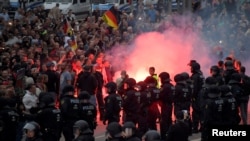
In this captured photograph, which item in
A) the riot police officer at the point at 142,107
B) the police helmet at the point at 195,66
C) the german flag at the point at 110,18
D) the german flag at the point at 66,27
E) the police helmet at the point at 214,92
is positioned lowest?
the riot police officer at the point at 142,107

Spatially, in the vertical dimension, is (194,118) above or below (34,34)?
below

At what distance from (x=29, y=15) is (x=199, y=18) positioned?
8280 millimetres

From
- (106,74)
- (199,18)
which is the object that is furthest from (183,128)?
(199,18)

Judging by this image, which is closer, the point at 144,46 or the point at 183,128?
the point at 183,128

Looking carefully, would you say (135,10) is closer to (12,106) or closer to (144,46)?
(144,46)

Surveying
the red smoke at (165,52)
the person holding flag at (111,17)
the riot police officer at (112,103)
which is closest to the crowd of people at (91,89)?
the riot police officer at (112,103)

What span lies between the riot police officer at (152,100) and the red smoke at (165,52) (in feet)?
17.8

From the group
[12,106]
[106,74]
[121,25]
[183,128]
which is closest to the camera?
[183,128]

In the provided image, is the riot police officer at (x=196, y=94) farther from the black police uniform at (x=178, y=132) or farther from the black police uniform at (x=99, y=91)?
the black police uniform at (x=178, y=132)

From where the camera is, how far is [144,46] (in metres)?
26.4

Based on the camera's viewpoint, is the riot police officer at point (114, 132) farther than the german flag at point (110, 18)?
No

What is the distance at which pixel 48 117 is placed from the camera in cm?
1448

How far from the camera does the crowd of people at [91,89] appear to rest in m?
14.5

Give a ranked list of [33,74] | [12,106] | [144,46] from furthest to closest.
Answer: [144,46] < [33,74] < [12,106]
